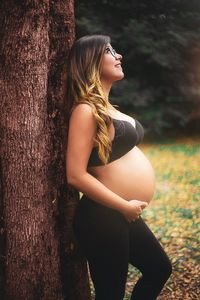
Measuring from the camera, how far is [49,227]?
107 inches

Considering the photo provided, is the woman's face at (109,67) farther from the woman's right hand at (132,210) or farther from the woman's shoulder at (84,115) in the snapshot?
the woman's right hand at (132,210)

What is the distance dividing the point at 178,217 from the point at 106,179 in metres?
3.90

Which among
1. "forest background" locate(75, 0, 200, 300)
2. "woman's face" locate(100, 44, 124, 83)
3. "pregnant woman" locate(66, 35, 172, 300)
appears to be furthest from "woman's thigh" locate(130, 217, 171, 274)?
"forest background" locate(75, 0, 200, 300)

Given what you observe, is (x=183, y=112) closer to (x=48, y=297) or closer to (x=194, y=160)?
(x=194, y=160)

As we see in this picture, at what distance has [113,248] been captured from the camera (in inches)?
95.4

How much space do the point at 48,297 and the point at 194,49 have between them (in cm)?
1134

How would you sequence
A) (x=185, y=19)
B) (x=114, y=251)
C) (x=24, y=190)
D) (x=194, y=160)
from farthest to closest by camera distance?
(x=185, y=19)
(x=194, y=160)
(x=24, y=190)
(x=114, y=251)

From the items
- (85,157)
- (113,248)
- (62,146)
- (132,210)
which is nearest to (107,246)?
(113,248)

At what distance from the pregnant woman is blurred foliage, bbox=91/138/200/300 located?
134 centimetres

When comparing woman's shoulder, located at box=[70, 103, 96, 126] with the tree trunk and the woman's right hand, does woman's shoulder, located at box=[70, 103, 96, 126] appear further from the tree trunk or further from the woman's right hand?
the woman's right hand

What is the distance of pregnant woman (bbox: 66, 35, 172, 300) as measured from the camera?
2.38 metres

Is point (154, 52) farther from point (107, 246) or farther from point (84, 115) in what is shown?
point (107, 246)

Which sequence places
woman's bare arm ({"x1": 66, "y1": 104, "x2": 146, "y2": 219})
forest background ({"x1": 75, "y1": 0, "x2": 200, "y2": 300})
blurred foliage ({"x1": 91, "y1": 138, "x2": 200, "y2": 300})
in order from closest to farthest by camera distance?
woman's bare arm ({"x1": 66, "y1": 104, "x2": 146, "y2": 219})
blurred foliage ({"x1": 91, "y1": 138, "x2": 200, "y2": 300})
forest background ({"x1": 75, "y1": 0, "x2": 200, "y2": 300})

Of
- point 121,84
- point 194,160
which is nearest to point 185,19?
point 121,84
